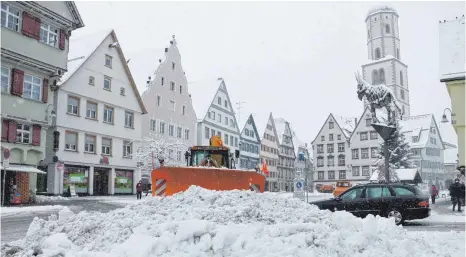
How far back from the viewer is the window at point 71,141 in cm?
3258

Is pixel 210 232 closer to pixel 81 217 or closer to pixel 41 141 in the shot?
pixel 81 217

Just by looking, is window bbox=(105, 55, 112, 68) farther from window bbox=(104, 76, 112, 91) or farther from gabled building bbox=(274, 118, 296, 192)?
gabled building bbox=(274, 118, 296, 192)

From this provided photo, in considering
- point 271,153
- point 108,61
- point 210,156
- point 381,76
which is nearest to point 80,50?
point 108,61

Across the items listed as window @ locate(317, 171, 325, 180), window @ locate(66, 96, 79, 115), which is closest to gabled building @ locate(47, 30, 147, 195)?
window @ locate(66, 96, 79, 115)

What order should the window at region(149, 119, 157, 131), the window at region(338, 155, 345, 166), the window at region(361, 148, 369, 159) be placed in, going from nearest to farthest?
the window at region(149, 119, 157, 131), the window at region(361, 148, 369, 159), the window at region(338, 155, 345, 166)

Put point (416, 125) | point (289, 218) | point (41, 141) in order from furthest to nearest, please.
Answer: point (416, 125), point (41, 141), point (289, 218)

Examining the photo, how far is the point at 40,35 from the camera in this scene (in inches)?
1008

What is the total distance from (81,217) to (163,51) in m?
39.3

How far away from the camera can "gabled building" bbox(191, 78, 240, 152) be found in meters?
52.0

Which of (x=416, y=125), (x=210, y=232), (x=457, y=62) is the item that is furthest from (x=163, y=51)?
(x=416, y=125)

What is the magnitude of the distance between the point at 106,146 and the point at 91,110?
3341 mm

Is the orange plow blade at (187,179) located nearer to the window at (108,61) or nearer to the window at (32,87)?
the window at (32,87)

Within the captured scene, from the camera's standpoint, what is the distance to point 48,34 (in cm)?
2630

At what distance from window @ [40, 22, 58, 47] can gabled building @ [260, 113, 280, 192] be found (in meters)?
47.1
